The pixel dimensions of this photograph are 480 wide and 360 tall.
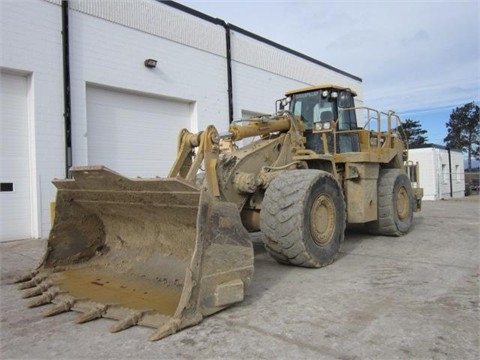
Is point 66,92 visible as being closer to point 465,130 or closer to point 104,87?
point 104,87

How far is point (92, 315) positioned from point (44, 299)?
882mm

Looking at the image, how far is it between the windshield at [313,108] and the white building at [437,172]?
17.2 m

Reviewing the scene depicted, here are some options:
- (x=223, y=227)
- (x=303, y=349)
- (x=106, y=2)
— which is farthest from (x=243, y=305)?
(x=106, y=2)

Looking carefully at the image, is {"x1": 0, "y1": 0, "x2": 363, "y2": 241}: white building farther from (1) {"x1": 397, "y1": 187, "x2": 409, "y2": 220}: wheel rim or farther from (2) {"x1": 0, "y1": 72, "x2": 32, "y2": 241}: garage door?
(1) {"x1": 397, "y1": 187, "x2": 409, "y2": 220}: wheel rim

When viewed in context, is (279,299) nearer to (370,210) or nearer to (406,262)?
(406,262)

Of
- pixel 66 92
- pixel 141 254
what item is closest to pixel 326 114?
pixel 141 254

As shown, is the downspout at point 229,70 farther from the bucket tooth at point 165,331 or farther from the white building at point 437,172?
the white building at point 437,172

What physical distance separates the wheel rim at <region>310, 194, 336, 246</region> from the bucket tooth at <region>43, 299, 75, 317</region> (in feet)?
9.96

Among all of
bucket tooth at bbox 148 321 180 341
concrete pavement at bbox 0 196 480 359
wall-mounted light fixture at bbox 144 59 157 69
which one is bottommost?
concrete pavement at bbox 0 196 480 359

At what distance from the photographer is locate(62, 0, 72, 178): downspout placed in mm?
9969

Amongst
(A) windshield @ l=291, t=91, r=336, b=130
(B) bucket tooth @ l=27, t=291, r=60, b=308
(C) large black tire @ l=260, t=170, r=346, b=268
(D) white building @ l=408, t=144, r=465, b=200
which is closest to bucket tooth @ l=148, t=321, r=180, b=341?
(B) bucket tooth @ l=27, t=291, r=60, b=308

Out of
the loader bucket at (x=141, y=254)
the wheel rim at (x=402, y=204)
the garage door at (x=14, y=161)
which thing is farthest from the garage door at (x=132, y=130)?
the wheel rim at (x=402, y=204)

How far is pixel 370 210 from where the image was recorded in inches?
307

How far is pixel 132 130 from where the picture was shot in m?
11.8
